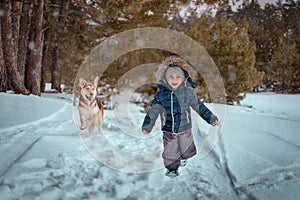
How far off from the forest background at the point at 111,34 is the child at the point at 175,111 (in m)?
6.04

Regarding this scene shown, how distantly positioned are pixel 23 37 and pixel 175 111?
985 centimetres

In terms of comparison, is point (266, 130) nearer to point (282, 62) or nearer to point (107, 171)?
point (107, 171)

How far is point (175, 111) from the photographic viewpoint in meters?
3.13

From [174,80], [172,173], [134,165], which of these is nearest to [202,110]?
[174,80]

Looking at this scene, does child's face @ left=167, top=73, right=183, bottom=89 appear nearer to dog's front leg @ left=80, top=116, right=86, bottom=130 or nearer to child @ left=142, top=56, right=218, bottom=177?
child @ left=142, top=56, right=218, bottom=177

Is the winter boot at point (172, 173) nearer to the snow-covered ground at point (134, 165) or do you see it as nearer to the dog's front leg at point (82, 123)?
the snow-covered ground at point (134, 165)

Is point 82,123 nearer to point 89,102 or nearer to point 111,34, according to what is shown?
point 89,102

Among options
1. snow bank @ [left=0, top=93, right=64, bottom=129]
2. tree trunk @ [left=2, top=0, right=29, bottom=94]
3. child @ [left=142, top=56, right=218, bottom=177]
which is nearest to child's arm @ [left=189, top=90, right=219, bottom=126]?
child @ [left=142, top=56, right=218, bottom=177]

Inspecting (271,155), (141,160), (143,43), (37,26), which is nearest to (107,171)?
(141,160)

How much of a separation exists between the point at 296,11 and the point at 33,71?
85.2 ft

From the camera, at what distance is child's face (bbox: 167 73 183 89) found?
309cm

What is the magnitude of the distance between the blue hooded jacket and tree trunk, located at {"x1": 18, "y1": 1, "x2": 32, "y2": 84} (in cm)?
848

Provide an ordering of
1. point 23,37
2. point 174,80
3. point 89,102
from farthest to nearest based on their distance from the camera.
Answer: point 23,37 < point 89,102 < point 174,80

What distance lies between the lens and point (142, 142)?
14.9 ft
